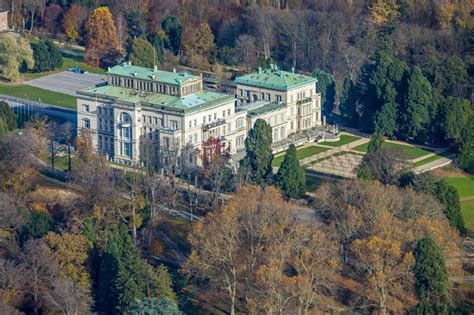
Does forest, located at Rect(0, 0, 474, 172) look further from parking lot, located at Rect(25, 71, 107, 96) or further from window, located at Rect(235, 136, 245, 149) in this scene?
window, located at Rect(235, 136, 245, 149)

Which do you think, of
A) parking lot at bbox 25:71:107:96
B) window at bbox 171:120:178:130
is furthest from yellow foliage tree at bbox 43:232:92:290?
parking lot at bbox 25:71:107:96

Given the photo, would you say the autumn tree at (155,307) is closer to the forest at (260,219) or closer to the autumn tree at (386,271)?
the forest at (260,219)

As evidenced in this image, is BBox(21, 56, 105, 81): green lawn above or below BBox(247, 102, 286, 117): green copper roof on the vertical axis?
below

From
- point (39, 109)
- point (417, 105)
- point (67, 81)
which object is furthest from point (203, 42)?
point (417, 105)

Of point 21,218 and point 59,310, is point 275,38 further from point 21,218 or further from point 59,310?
point 59,310

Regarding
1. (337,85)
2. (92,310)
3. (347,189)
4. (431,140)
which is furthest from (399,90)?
(92,310)
